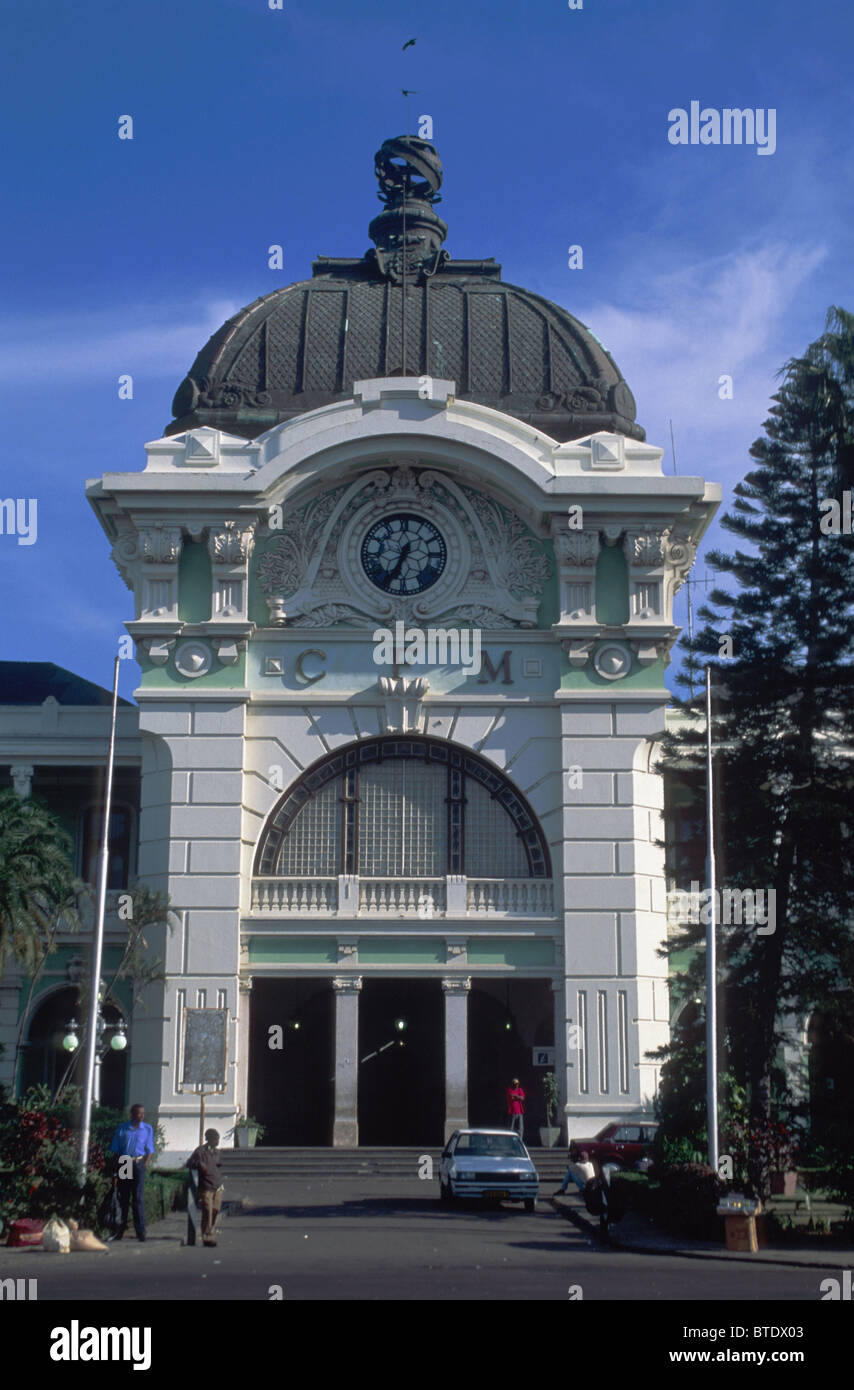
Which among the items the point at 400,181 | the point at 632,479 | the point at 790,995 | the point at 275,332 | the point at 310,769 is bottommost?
the point at 790,995

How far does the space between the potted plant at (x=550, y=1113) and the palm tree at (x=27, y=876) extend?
424 inches

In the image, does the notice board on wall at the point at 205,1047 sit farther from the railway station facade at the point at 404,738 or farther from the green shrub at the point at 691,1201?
the green shrub at the point at 691,1201

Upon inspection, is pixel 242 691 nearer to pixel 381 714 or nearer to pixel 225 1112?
pixel 381 714

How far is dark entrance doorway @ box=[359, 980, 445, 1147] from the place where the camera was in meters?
40.1

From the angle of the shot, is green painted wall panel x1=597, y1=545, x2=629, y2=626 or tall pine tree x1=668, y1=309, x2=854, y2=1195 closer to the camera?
tall pine tree x1=668, y1=309, x2=854, y2=1195

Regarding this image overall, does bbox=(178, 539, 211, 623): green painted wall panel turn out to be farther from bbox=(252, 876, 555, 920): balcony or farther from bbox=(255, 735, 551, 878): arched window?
bbox=(252, 876, 555, 920): balcony

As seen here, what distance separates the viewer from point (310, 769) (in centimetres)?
3772

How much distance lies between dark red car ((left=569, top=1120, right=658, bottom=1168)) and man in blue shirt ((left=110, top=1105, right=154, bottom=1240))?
11.5 m

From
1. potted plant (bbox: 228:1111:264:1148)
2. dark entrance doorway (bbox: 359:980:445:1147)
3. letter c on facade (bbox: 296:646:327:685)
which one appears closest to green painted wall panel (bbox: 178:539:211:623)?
letter c on facade (bbox: 296:646:327:685)

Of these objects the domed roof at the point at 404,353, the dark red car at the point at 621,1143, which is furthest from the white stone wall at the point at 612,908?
the domed roof at the point at 404,353

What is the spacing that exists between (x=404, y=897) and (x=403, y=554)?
7849 mm

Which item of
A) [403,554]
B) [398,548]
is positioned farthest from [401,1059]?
[398,548]
